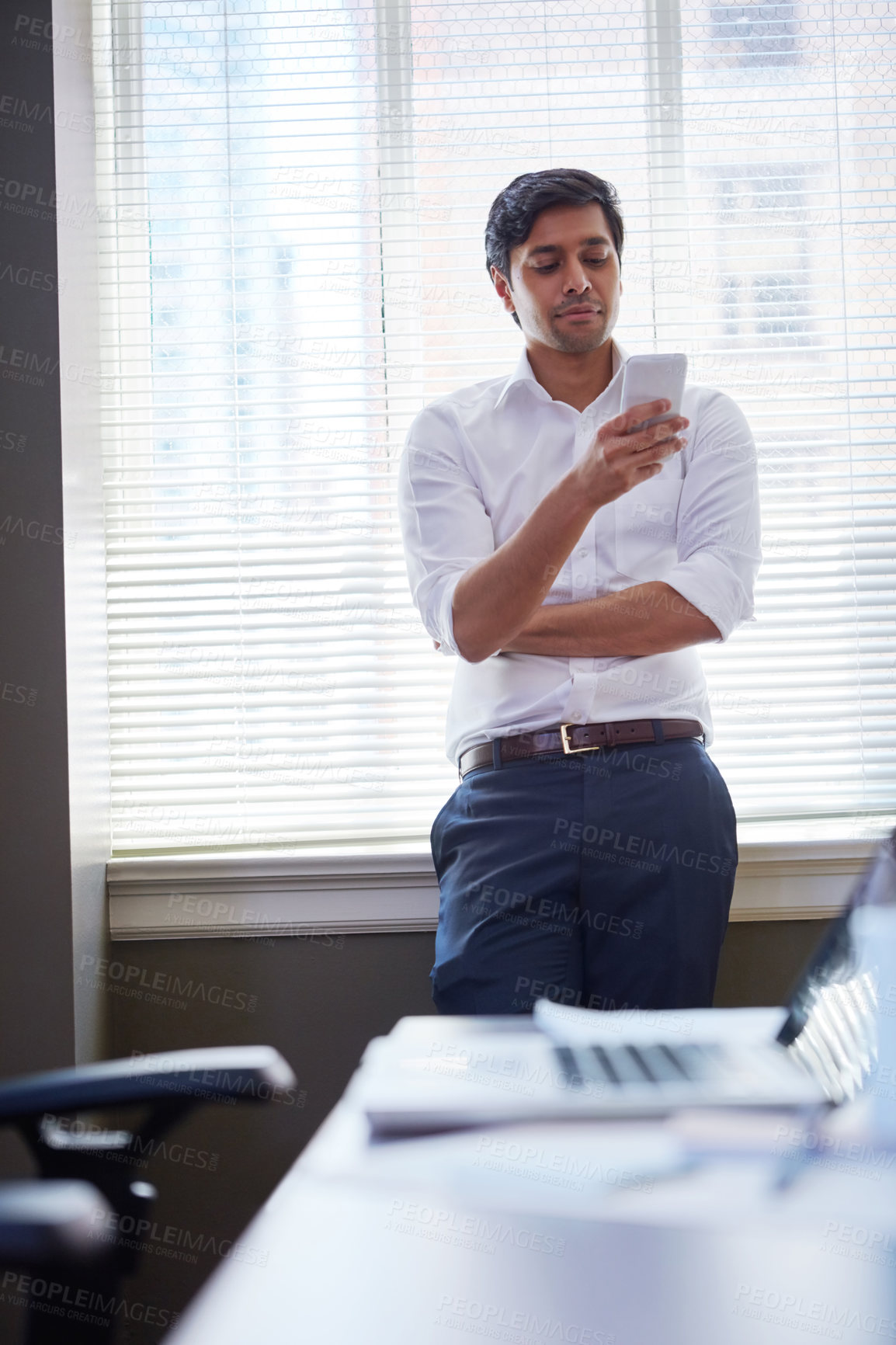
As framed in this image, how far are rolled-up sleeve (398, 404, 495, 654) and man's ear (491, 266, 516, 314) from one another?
0.79 feet

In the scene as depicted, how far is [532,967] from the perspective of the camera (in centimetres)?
158

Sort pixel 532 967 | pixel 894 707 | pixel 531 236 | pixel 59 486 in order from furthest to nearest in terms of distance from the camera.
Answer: pixel 894 707, pixel 59 486, pixel 531 236, pixel 532 967

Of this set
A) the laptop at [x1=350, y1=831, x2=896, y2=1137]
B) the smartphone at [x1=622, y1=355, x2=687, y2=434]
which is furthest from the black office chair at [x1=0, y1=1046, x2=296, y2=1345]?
the smartphone at [x1=622, y1=355, x2=687, y2=434]

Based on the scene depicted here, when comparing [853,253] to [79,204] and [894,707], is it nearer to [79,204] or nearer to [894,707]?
[894,707]

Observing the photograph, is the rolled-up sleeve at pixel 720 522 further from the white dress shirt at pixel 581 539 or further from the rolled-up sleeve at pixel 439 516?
the rolled-up sleeve at pixel 439 516

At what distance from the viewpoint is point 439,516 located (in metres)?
1.76

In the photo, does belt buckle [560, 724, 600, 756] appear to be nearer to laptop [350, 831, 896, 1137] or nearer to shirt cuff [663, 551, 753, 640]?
shirt cuff [663, 551, 753, 640]

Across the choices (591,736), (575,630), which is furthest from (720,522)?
(591,736)

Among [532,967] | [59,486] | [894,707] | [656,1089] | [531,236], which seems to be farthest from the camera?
[894,707]

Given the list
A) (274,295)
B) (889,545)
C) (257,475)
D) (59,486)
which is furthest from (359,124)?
(889,545)

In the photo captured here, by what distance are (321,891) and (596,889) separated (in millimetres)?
752

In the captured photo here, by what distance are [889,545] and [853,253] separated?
0.63m

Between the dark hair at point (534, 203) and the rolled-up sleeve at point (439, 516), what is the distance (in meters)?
0.30

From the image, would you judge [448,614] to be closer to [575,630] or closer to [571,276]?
[575,630]
